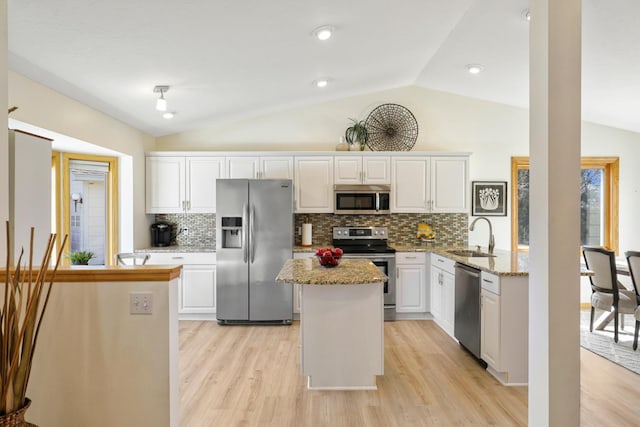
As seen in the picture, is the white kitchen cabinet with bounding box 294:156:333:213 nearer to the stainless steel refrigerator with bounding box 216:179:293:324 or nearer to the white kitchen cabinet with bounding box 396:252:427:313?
the stainless steel refrigerator with bounding box 216:179:293:324

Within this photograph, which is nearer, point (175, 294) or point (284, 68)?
point (175, 294)

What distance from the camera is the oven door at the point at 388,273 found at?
442 cm

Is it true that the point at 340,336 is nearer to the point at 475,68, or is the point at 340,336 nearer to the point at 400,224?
the point at 400,224

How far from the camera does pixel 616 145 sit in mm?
4918

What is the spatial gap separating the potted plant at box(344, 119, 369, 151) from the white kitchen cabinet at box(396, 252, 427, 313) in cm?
154

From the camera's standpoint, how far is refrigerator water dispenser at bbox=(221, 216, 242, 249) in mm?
4289

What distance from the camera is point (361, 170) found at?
4.74 metres

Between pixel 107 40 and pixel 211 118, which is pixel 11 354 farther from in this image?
pixel 211 118

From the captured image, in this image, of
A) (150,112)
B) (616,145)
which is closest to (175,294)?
(150,112)

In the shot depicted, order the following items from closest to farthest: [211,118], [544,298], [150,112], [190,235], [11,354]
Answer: [11,354], [544,298], [150,112], [211,118], [190,235]

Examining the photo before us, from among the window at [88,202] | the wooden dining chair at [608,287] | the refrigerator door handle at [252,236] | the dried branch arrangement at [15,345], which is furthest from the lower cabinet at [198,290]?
the wooden dining chair at [608,287]

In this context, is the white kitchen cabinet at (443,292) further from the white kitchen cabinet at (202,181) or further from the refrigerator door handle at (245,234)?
the white kitchen cabinet at (202,181)

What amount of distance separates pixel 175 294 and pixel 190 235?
3.37m

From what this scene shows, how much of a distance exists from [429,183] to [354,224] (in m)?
1.13
